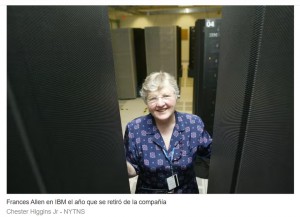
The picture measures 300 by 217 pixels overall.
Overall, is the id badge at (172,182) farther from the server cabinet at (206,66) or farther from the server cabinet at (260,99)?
the server cabinet at (206,66)

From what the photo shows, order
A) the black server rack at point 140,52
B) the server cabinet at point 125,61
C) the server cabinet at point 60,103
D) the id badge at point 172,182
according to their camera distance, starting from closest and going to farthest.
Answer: the server cabinet at point 60,103, the id badge at point 172,182, the server cabinet at point 125,61, the black server rack at point 140,52

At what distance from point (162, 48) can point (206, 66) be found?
9.64ft

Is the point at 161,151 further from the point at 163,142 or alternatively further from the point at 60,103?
the point at 60,103

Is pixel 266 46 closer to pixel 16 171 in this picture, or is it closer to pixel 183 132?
pixel 16 171

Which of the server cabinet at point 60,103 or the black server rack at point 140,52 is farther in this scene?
the black server rack at point 140,52

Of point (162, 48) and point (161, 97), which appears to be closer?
point (161, 97)

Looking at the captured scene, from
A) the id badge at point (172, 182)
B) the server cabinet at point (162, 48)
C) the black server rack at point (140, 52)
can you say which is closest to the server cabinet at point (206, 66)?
the id badge at point (172, 182)

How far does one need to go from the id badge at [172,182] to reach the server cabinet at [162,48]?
3854 millimetres

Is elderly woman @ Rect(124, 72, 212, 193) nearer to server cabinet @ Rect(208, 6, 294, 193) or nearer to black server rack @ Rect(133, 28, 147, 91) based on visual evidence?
server cabinet @ Rect(208, 6, 294, 193)

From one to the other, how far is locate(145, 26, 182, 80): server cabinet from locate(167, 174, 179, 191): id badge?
385 centimetres

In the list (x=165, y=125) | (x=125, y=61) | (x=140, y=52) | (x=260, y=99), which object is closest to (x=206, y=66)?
(x=165, y=125)

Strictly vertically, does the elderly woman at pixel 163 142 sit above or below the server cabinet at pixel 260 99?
below

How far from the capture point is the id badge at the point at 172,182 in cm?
105

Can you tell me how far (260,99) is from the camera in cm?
40
